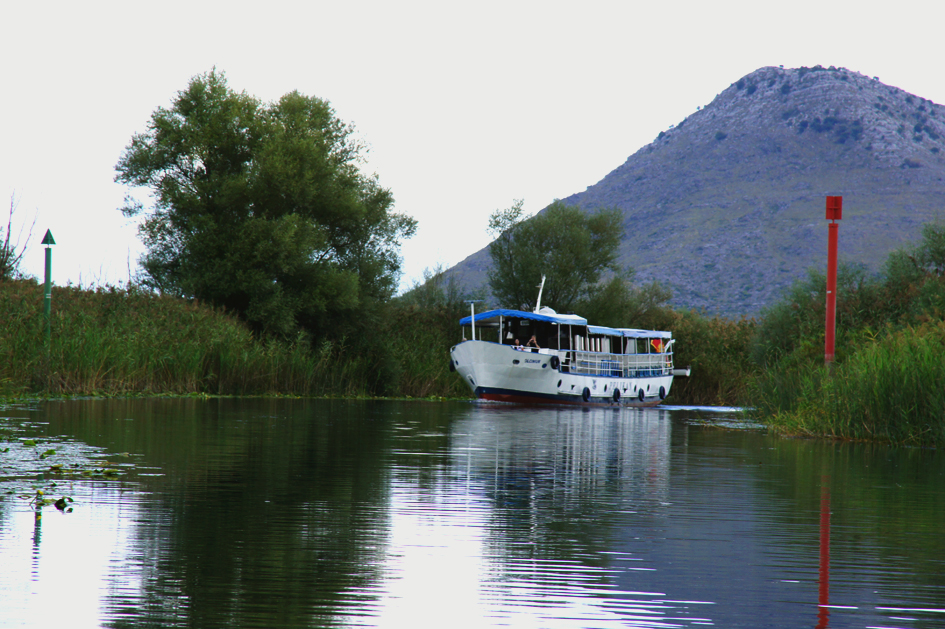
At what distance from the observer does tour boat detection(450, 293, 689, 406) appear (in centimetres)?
3788

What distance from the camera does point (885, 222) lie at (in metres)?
140

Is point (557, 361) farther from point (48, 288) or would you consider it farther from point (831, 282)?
point (48, 288)

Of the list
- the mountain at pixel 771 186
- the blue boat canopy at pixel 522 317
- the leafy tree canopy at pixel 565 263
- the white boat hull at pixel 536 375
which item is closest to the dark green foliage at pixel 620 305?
the leafy tree canopy at pixel 565 263

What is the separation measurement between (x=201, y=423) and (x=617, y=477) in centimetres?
771

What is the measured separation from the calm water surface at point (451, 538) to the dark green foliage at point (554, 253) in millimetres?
40289

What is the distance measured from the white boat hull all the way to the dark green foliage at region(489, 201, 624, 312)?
1192 cm

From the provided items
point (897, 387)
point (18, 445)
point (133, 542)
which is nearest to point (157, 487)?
point (133, 542)

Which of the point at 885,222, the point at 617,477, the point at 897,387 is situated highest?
the point at 885,222

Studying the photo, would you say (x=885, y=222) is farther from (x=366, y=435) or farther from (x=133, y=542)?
(x=133, y=542)

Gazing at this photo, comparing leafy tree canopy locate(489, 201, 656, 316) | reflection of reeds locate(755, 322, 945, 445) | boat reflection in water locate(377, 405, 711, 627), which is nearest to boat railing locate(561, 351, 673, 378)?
leafy tree canopy locate(489, 201, 656, 316)

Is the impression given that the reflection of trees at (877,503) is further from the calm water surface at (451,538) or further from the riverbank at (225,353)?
the riverbank at (225,353)

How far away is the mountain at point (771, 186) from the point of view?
5192 inches

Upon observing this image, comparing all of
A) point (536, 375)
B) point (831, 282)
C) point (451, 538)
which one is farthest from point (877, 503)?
point (536, 375)

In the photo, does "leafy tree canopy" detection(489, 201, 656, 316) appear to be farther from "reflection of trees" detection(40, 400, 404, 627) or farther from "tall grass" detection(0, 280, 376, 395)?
"reflection of trees" detection(40, 400, 404, 627)
